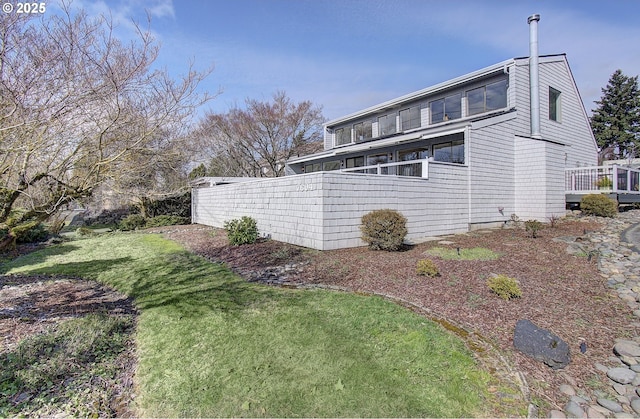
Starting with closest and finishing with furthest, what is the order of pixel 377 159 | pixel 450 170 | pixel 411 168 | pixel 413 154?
1. pixel 450 170
2. pixel 411 168
3. pixel 413 154
4. pixel 377 159

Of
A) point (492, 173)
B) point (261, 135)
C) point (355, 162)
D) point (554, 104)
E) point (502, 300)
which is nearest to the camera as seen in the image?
point (502, 300)

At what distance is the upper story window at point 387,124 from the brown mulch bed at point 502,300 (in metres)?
11.1

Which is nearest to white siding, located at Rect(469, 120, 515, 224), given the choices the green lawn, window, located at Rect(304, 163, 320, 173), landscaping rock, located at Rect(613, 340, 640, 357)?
landscaping rock, located at Rect(613, 340, 640, 357)

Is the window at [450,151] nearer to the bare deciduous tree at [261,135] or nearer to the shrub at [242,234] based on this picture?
the shrub at [242,234]

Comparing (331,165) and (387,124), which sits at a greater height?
(387,124)

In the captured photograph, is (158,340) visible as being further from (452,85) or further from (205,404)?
(452,85)

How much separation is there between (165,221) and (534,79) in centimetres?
1904

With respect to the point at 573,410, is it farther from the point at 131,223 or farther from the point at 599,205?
the point at 131,223

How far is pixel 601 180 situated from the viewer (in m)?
13.1

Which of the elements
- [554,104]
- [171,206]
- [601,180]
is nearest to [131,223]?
[171,206]

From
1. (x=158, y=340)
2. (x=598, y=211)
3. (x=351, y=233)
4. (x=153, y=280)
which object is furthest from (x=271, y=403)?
(x=598, y=211)

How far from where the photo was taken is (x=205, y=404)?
8.28 feet

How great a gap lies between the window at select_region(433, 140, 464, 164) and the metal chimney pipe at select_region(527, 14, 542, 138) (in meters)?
3.69

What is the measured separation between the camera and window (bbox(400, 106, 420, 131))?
17219mm
